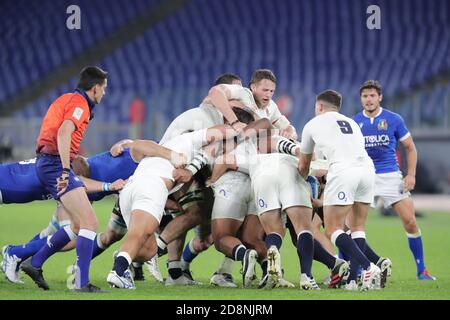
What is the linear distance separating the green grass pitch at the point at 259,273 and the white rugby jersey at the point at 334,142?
3.74 feet

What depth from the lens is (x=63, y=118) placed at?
7.72m

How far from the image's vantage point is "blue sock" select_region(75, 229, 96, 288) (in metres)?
7.64

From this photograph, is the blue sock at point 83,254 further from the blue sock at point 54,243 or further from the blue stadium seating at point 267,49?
the blue stadium seating at point 267,49

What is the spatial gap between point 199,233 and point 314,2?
1977 cm

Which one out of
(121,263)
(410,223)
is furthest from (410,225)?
(121,263)

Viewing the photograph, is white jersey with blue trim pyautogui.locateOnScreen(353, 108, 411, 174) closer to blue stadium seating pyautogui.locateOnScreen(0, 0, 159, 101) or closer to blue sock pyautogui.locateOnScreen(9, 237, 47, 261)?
blue sock pyautogui.locateOnScreen(9, 237, 47, 261)

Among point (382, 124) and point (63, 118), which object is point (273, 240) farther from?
point (382, 124)

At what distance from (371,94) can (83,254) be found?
385cm

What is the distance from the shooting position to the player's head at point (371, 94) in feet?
32.4

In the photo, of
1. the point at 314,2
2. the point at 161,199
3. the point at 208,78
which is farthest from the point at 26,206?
the point at 161,199

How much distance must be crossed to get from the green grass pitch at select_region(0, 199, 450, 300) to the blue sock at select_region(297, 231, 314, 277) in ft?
0.72

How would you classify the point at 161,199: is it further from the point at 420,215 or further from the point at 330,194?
the point at 420,215

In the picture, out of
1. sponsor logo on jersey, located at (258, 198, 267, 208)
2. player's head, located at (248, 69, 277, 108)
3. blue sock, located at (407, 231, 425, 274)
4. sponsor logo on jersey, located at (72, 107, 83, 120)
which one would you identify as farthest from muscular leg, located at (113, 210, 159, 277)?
blue sock, located at (407, 231, 425, 274)
